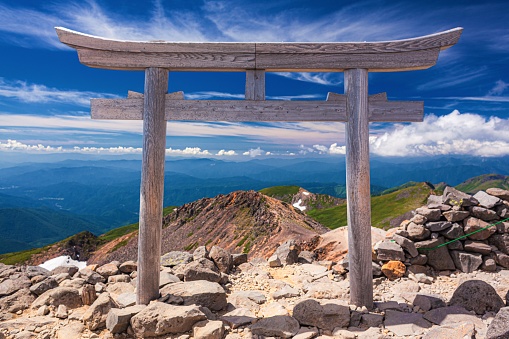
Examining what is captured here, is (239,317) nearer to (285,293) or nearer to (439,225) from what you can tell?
(285,293)

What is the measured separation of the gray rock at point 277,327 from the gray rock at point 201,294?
1.42m

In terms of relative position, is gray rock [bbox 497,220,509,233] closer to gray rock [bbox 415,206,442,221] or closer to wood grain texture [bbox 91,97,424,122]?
gray rock [bbox 415,206,442,221]

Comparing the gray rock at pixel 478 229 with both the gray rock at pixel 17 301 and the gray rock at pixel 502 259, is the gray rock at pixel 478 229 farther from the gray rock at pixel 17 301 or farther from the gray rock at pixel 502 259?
the gray rock at pixel 17 301

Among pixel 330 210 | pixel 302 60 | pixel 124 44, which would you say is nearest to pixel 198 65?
pixel 124 44

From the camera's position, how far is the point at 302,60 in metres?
9.15

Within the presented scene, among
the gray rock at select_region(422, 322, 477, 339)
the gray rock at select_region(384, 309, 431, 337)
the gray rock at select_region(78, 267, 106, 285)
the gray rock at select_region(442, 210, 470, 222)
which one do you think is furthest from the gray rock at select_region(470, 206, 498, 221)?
the gray rock at select_region(78, 267, 106, 285)

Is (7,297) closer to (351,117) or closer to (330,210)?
(351,117)

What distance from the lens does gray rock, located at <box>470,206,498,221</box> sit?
12.0 metres

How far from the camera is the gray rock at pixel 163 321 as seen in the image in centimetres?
767

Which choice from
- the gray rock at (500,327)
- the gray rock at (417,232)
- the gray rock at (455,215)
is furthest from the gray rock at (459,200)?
the gray rock at (500,327)

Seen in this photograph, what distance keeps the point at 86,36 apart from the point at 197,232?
218 feet

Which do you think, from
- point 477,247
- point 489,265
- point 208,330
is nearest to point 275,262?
point 208,330

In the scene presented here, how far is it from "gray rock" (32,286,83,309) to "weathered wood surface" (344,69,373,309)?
8.09 meters

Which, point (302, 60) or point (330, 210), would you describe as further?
point (330, 210)
